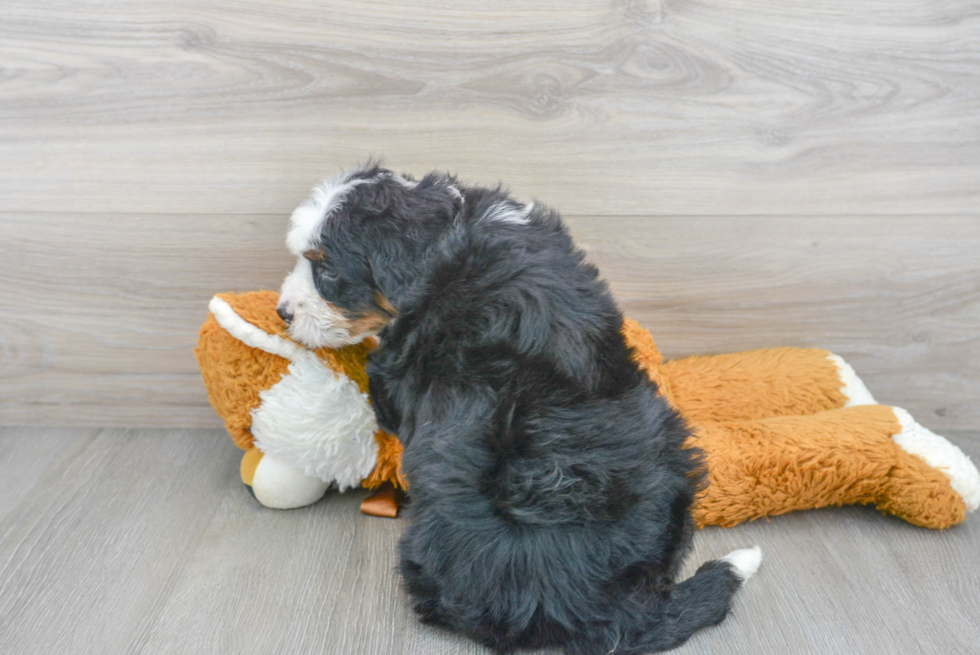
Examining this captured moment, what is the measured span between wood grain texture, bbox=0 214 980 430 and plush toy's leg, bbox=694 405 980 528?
0.39 meters

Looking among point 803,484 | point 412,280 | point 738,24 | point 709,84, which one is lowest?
point 803,484

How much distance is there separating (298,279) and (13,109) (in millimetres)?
938

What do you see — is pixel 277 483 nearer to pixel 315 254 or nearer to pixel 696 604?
pixel 315 254

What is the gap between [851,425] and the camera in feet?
5.15

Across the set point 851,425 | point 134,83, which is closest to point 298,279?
point 134,83

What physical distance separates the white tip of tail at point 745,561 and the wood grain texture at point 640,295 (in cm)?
64

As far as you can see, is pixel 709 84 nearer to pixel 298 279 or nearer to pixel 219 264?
pixel 298 279

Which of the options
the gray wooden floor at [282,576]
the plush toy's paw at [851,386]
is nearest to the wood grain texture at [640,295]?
the plush toy's paw at [851,386]

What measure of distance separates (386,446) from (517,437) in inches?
19.9

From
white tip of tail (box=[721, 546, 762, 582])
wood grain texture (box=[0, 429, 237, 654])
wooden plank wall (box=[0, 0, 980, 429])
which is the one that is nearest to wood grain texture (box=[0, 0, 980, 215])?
wooden plank wall (box=[0, 0, 980, 429])

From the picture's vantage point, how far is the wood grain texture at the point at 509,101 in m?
1.66

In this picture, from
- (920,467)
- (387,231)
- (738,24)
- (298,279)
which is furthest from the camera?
(738,24)

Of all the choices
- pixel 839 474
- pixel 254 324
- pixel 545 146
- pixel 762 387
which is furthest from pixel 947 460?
pixel 254 324

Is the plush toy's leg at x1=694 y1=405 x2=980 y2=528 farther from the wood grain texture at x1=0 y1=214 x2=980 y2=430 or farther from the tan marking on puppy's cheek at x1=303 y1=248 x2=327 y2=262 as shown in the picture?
the tan marking on puppy's cheek at x1=303 y1=248 x2=327 y2=262
